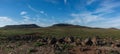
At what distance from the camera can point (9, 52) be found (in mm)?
18406

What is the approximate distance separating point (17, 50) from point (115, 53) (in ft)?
26.8

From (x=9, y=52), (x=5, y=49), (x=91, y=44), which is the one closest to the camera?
(x=9, y=52)

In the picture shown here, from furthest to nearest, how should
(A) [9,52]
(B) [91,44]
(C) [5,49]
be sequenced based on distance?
1. (B) [91,44]
2. (C) [5,49]
3. (A) [9,52]

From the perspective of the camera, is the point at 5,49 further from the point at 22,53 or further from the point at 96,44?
the point at 96,44

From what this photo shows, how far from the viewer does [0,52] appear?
1869 cm

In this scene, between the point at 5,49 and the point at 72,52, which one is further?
the point at 5,49

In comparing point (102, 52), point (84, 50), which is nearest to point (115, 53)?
point (102, 52)

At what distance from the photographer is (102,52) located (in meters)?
18.0

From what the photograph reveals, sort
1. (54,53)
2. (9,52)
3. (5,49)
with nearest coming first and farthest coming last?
(54,53), (9,52), (5,49)

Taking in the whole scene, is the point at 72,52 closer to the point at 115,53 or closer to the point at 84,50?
the point at 84,50

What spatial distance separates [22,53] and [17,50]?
1.26 metres

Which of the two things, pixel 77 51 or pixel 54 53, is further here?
pixel 77 51

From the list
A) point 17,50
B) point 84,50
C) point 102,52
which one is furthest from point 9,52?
point 102,52

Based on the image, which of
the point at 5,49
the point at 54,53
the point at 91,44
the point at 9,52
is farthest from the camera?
the point at 91,44
